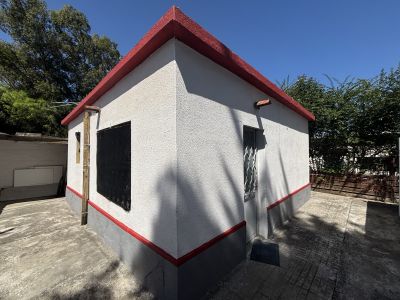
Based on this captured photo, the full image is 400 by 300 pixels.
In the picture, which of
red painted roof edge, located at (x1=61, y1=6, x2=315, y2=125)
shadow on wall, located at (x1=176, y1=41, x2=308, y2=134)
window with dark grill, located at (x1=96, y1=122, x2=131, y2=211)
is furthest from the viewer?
window with dark grill, located at (x1=96, y1=122, x2=131, y2=211)

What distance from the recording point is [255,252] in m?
3.31

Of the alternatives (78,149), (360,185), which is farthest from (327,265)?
(78,149)

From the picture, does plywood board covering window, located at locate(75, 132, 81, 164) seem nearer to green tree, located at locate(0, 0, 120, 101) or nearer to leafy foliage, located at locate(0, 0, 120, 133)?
leafy foliage, located at locate(0, 0, 120, 133)

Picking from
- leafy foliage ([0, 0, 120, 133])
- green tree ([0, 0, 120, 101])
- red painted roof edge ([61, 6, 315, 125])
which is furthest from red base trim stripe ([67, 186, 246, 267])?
green tree ([0, 0, 120, 101])

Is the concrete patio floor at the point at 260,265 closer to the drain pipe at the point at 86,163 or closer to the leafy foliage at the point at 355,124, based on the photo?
the drain pipe at the point at 86,163

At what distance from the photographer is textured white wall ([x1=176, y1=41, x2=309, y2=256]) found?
219 centimetres

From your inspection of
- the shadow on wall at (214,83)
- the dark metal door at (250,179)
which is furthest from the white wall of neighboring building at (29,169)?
the shadow on wall at (214,83)

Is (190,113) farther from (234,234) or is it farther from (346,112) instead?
(346,112)

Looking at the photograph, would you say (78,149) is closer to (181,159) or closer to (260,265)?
(181,159)

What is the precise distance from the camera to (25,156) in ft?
27.0

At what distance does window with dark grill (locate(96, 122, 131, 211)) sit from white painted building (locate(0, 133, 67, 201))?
16.6 ft

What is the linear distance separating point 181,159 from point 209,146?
547 mm

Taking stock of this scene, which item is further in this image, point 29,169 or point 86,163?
point 29,169

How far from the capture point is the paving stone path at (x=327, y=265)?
238 cm
